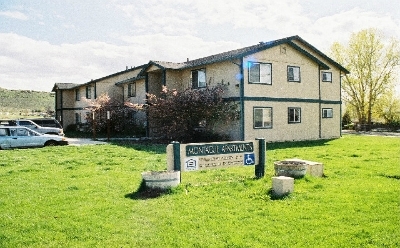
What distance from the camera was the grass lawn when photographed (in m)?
5.38

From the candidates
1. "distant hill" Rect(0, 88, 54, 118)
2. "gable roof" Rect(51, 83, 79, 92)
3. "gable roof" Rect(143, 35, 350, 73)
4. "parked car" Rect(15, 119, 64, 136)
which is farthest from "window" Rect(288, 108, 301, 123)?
"distant hill" Rect(0, 88, 54, 118)

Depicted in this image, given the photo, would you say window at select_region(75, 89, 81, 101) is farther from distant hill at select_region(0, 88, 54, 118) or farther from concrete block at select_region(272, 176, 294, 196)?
distant hill at select_region(0, 88, 54, 118)

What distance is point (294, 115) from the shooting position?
80.6 feet

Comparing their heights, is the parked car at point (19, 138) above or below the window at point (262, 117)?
below

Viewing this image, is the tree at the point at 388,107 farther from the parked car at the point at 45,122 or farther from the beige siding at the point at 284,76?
the parked car at the point at 45,122

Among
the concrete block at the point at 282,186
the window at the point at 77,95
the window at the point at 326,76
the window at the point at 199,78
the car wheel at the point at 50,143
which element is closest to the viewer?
the concrete block at the point at 282,186

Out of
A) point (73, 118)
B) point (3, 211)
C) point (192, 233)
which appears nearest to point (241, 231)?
point (192, 233)

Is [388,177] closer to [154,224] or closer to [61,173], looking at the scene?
[154,224]

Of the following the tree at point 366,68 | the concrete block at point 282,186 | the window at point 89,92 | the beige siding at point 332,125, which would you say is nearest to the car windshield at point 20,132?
the concrete block at point 282,186

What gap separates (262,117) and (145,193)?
15489 millimetres

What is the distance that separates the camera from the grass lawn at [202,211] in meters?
5.38

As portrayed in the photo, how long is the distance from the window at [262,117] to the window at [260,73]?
171cm

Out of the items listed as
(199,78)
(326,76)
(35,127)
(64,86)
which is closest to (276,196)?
(199,78)

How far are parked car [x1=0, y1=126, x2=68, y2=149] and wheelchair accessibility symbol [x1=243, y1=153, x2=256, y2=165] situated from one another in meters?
14.1
